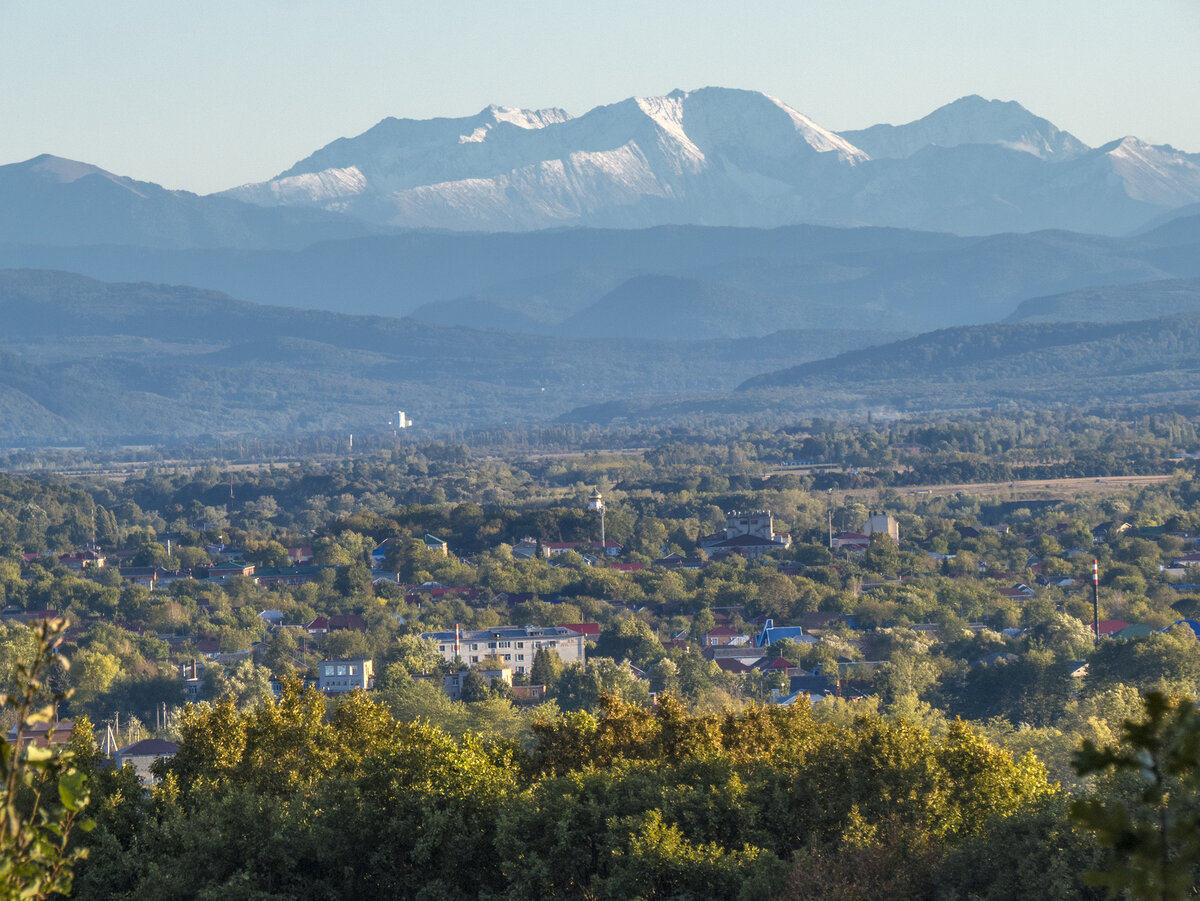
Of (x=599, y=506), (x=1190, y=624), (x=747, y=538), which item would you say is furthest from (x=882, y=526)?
(x=1190, y=624)

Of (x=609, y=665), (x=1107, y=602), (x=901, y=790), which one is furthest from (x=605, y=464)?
(x=901, y=790)

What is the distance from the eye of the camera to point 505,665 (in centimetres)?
5950

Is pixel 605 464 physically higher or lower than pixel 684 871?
lower

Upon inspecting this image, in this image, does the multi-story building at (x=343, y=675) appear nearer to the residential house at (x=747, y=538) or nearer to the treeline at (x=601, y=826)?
the treeline at (x=601, y=826)

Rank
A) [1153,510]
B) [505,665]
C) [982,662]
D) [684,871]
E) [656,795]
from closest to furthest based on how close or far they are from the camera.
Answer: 1. [684,871]
2. [656,795]
3. [982,662]
4. [505,665]
5. [1153,510]

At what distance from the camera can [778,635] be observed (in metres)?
63.7

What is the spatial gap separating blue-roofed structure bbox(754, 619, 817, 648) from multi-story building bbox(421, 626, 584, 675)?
19.3 feet

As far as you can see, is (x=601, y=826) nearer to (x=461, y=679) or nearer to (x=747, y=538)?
(x=461, y=679)

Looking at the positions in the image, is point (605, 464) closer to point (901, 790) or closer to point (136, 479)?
point (136, 479)

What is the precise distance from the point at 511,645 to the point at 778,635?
28.3ft

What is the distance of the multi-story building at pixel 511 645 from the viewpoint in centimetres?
6000

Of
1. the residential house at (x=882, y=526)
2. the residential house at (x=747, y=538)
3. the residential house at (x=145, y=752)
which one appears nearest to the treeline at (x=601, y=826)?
the residential house at (x=145, y=752)

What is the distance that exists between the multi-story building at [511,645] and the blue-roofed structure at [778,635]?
19.3ft

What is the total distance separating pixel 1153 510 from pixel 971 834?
8269cm
